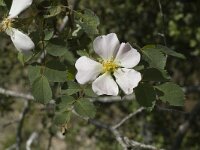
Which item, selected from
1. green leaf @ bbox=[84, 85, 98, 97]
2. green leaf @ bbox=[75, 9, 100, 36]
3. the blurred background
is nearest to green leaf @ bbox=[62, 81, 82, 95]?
green leaf @ bbox=[84, 85, 98, 97]

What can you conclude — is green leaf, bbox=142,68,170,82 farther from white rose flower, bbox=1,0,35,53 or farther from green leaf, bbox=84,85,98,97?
white rose flower, bbox=1,0,35,53

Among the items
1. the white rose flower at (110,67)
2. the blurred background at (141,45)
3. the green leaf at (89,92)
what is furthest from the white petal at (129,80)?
the blurred background at (141,45)

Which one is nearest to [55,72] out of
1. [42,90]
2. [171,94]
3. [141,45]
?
[42,90]

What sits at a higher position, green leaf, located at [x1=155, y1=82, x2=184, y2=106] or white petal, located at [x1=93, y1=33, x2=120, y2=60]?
white petal, located at [x1=93, y1=33, x2=120, y2=60]

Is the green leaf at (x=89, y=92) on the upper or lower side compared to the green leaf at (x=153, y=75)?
lower

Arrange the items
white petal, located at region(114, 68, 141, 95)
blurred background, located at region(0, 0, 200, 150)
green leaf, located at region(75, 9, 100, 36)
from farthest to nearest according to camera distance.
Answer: blurred background, located at region(0, 0, 200, 150)
green leaf, located at region(75, 9, 100, 36)
white petal, located at region(114, 68, 141, 95)

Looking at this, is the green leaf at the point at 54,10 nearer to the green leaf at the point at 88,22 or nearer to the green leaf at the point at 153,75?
the green leaf at the point at 88,22
